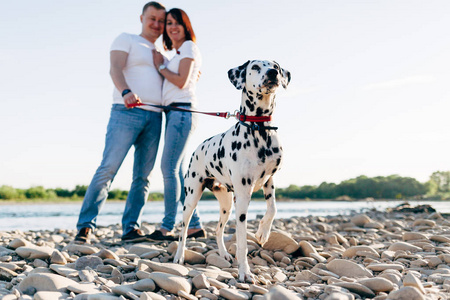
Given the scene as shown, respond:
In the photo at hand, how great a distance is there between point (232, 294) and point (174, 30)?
4473mm

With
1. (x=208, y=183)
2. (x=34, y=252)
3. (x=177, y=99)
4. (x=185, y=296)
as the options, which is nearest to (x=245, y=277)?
(x=185, y=296)

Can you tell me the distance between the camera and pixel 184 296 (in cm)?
335

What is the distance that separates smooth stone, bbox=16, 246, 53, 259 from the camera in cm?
501

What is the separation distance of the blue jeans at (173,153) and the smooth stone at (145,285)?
8.84 feet

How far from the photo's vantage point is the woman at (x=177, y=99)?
6.10 m

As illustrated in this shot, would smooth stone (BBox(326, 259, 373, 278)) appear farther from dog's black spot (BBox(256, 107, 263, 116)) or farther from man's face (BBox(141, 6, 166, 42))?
man's face (BBox(141, 6, 166, 42))

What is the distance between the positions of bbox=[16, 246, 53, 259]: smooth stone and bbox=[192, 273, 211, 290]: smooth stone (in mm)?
2409

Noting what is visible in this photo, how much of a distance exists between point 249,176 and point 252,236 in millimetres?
2085

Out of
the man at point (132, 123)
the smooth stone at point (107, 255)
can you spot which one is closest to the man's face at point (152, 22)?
the man at point (132, 123)

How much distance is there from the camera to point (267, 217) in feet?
13.4

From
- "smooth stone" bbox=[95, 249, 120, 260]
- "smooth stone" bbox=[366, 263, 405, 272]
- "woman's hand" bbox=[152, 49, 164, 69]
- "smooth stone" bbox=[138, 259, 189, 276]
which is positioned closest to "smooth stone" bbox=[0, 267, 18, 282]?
"smooth stone" bbox=[95, 249, 120, 260]

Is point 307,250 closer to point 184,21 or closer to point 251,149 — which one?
point 251,149

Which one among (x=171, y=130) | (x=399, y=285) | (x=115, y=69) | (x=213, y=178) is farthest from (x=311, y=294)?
(x=115, y=69)

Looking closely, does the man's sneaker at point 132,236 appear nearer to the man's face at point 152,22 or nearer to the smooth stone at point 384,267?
the man's face at point 152,22
